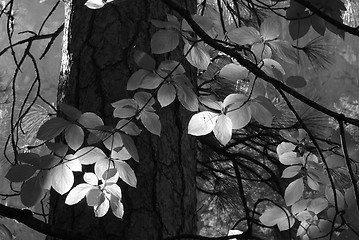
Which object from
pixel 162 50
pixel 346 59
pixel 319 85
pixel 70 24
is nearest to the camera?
pixel 162 50

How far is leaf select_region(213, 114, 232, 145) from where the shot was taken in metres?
0.57

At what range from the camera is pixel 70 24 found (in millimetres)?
956

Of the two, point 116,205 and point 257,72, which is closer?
point 257,72

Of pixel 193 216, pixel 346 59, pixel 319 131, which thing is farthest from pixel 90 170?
pixel 346 59

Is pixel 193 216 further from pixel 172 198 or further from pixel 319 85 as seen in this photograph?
pixel 319 85

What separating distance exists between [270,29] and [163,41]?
114 millimetres

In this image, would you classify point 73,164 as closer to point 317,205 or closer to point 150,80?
point 150,80

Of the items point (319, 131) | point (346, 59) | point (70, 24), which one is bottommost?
point (70, 24)

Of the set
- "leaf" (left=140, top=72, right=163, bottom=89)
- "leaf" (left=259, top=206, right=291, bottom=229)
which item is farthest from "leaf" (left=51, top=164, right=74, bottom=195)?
"leaf" (left=259, top=206, right=291, bottom=229)

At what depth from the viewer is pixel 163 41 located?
0.54m

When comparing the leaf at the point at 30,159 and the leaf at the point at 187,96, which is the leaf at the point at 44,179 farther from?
the leaf at the point at 187,96

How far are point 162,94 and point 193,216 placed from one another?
0.34 metres

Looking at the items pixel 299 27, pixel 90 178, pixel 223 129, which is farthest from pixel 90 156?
pixel 299 27

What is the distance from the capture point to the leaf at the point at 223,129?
0.57 m
